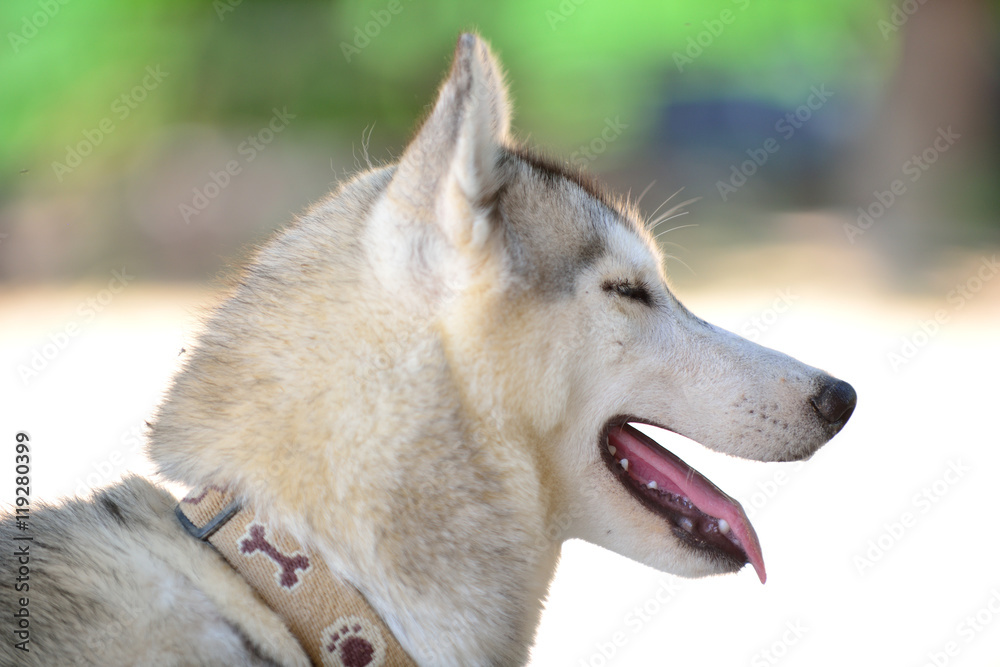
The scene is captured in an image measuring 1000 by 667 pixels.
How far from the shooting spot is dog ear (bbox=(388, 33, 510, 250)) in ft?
6.22

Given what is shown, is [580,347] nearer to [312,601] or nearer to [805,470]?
[312,601]

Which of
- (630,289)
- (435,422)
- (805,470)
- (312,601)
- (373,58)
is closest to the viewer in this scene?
(312,601)

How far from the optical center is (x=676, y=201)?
1259 cm

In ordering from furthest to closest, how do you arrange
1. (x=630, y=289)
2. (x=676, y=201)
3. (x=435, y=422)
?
(x=676, y=201) → (x=630, y=289) → (x=435, y=422)

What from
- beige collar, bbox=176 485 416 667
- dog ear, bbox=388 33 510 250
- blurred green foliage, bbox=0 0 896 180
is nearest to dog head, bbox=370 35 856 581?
dog ear, bbox=388 33 510 250

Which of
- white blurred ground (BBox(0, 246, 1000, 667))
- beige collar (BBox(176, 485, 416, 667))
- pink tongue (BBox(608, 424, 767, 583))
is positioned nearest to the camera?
beige collar (BBox(176, 485, 416, 667))

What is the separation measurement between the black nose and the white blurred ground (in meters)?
1.70

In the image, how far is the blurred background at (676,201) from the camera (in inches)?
177

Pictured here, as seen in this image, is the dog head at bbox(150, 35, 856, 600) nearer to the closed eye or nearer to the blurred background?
the closed eye

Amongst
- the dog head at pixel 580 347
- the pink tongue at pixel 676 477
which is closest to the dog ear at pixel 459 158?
the dog head at pixel 580 347

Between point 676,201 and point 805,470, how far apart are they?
24.1 feet

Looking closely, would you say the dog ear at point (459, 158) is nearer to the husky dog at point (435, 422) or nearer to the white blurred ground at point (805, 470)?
the husky dog at point (435, 422)

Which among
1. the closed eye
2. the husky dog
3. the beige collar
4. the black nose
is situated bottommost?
the beige collar

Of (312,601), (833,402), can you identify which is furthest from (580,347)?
(312,601)
